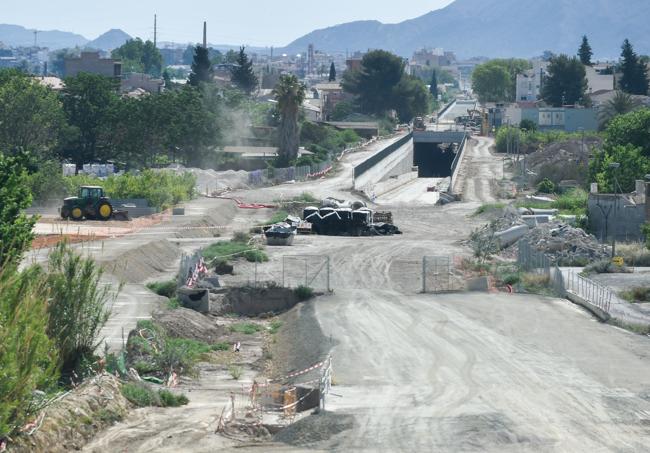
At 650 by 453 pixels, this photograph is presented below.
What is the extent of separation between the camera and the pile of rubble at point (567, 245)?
200 feet

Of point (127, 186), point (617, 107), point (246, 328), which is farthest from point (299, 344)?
point (617, 107)

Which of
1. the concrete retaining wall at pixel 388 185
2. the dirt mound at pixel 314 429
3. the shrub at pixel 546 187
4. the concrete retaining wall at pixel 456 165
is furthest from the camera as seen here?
the concrete retaining wall at pixel 456 165

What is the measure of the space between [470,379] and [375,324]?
9460 mm

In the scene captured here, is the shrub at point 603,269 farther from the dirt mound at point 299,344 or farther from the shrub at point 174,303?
the shrub at point 174,303

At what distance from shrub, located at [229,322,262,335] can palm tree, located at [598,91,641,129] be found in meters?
118

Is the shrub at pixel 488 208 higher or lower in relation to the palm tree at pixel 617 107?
lower

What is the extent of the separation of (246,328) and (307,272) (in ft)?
35.1

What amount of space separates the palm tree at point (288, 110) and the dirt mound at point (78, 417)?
94060 millimetres

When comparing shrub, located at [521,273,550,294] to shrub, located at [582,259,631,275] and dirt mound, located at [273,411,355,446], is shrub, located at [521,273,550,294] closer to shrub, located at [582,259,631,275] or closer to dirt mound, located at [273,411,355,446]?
shrub, located at [582,259,631,275]

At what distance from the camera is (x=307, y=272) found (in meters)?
58.5

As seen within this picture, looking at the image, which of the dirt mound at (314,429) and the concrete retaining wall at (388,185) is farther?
the concrete retaining wall at (388,185)

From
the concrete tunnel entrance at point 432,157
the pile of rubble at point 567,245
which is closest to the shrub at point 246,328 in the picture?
the pile of rubble at point 567,245

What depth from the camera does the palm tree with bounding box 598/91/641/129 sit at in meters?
163

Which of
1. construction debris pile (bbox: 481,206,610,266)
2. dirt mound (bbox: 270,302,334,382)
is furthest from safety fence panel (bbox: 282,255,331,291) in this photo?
construction debris pile (bbox: 481,206,610,266)
